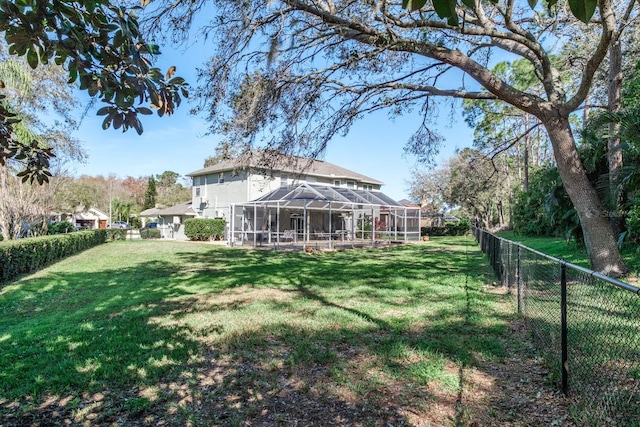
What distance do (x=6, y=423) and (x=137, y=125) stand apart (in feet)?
9.03

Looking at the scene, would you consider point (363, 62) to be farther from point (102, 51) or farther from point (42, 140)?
point (42, 140)

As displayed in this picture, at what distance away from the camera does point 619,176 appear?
27.5ft

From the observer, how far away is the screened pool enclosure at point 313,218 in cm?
2119

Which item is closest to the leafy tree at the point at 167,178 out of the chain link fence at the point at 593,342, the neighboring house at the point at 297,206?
the neighboring house at the point at 297,206

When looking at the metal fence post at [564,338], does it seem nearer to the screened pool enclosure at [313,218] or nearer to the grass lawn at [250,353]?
the grass lawn at [250,353]

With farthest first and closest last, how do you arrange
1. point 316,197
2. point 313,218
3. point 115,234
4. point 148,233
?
point 148,233, point 313,218, point 115,234, point 316,197

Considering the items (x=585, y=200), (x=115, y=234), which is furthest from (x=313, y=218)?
(x=585, y=200)

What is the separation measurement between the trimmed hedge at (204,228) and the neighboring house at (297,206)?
3.19 ft

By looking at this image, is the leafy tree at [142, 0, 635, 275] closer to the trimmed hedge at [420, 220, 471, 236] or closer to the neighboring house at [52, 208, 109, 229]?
the trimmed hedge at [420, 220, 471, 236]

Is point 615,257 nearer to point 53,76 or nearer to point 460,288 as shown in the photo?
point 460,288

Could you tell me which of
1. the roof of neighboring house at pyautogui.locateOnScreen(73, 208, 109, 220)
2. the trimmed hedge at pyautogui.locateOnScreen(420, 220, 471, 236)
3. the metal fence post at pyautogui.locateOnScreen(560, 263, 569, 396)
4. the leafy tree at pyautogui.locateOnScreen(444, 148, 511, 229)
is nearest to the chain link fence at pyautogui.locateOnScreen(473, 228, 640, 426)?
the metal fence post at pyautogui.locateOnScreen(560, 263, 569, 396)

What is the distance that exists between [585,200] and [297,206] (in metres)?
18.4

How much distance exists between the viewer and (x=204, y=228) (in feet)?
92.8

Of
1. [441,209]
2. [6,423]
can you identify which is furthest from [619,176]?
[441,209]
